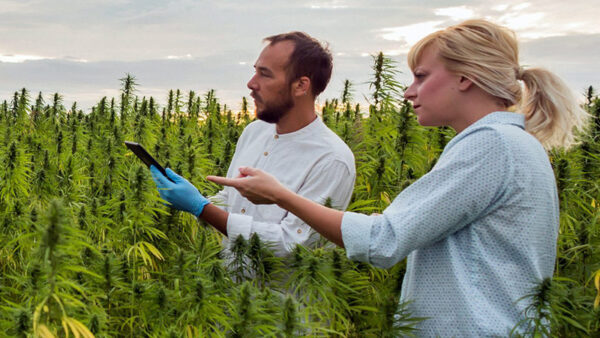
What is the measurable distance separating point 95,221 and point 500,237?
2.28 m

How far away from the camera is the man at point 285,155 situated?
9.64ft

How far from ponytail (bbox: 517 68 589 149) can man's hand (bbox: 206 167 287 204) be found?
1010 mm

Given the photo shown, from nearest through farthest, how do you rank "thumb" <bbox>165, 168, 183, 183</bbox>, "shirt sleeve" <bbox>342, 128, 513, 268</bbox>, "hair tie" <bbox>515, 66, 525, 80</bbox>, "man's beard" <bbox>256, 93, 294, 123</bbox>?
"shirt sleeve" <bbox>342, 128, 513, 268</bbox>, "hair tie" <bbox>515, 66, 525, 80</bbox>, "thumb" <bbox>165, 168, 183, 183</bbox>, "man's beard" <bbox>256, 93, 294, 123</bbox>

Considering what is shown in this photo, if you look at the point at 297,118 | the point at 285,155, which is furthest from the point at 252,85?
the point at 285,155

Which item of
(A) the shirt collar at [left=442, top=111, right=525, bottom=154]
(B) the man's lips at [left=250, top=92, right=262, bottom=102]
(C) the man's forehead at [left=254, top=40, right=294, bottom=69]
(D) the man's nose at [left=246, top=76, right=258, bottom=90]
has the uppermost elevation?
(C) the man's forehead at [left=254, top=40, right=294, bottom=69]

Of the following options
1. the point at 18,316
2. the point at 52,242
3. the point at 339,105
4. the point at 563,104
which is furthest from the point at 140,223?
the point at 339,105

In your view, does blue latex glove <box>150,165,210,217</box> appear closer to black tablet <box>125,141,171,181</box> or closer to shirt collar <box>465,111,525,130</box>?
black tablet <box>125,141,171,181</box>

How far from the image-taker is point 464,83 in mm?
2088

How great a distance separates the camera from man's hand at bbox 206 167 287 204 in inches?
88.1

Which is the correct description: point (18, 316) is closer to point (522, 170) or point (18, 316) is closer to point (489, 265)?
point (489, 265)

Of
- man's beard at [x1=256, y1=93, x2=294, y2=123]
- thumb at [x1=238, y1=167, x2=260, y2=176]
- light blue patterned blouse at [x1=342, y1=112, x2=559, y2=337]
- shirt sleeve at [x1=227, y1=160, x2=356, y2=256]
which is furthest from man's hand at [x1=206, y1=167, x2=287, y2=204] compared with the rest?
man's beard at [x1=256, y1=93, x2=294, y2=123]

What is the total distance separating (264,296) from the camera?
2426 mm

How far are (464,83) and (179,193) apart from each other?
152cm

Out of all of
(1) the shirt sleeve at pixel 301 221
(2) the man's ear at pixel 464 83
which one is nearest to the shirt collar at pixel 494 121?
(2) the man's ear at pixel 464 83
